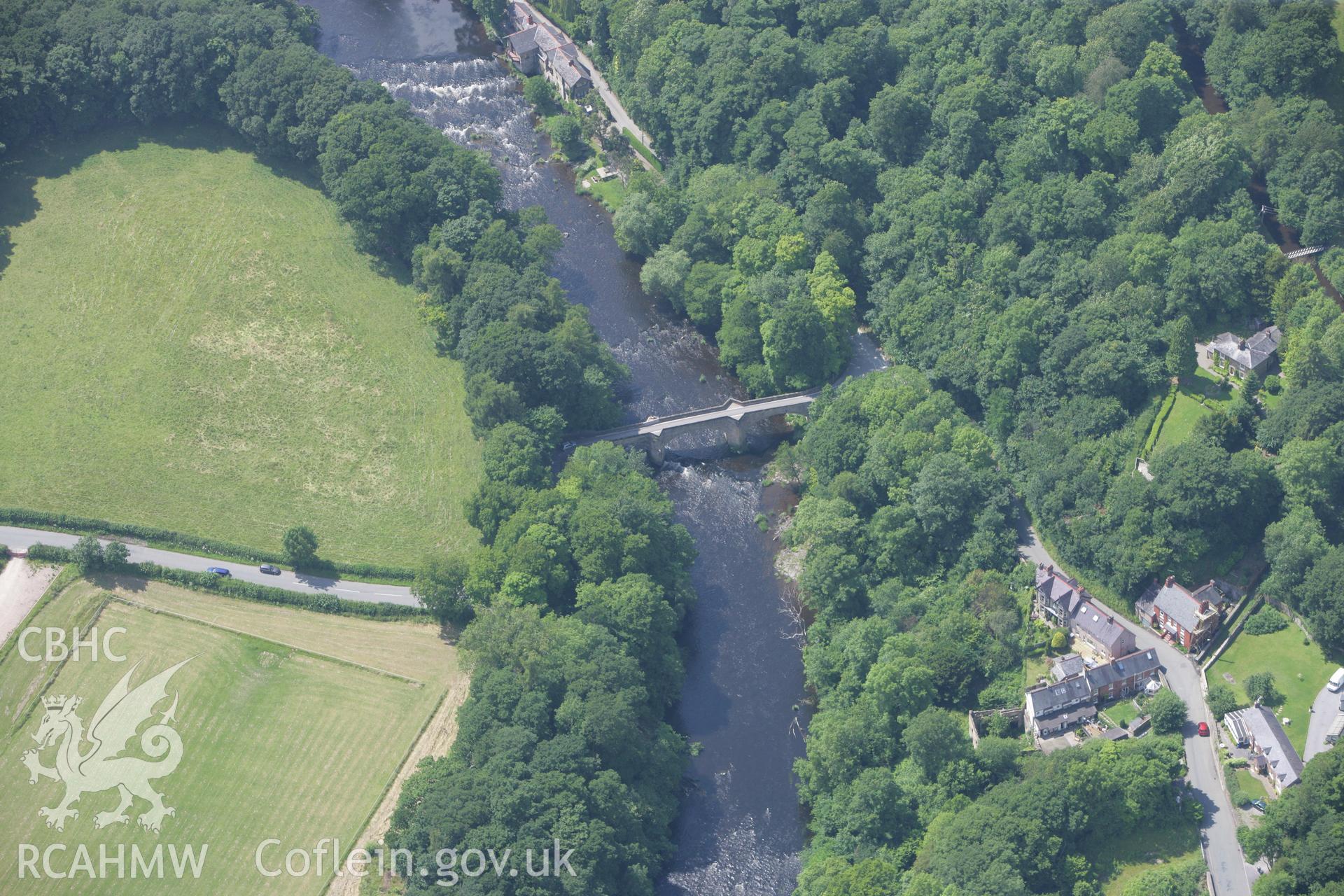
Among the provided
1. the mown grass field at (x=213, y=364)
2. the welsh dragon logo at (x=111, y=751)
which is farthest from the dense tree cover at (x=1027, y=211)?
the welsh dragon logo at (x=111, y=751)

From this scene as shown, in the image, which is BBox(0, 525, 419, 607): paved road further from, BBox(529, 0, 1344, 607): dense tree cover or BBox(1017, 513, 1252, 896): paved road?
BBox(1017, 513, 1252, 896): paved road

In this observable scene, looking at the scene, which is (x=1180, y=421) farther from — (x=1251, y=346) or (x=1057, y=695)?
(x=1057, y=695)

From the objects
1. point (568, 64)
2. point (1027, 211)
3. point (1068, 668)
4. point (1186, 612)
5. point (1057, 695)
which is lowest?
point (1057, 695)

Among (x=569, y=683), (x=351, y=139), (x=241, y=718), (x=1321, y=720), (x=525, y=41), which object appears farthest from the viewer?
(x=525, y=41)

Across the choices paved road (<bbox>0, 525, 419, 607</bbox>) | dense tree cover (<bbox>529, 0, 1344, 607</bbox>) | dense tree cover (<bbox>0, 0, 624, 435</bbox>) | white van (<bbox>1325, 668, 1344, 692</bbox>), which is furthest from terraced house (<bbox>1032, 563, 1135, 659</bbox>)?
paved road (<bbox>0, 525, 419, 607</bbox>)

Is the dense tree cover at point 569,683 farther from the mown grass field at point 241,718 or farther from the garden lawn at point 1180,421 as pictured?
the garden lawn at point 1180,421

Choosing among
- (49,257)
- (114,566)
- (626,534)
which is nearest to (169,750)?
(114,566)

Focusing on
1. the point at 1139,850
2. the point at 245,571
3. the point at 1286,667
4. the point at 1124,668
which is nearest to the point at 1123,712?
the point at 1124,668
